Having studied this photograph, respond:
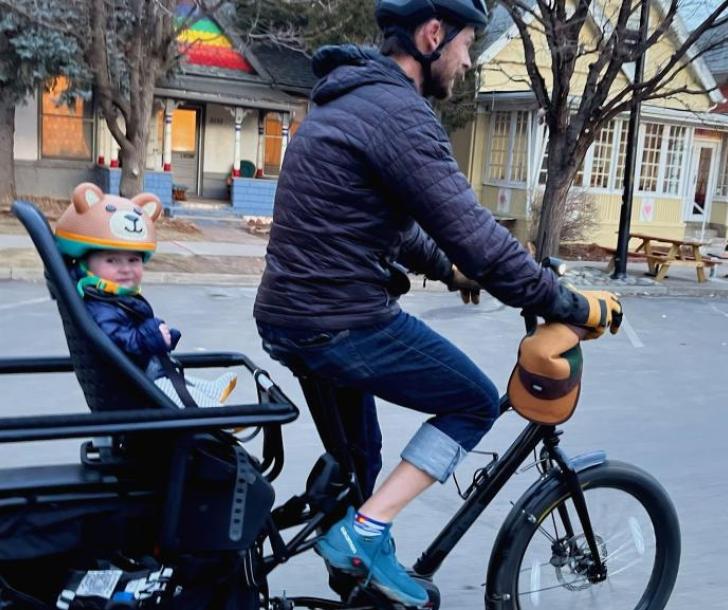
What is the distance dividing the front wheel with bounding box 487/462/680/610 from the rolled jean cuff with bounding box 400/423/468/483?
0.37m

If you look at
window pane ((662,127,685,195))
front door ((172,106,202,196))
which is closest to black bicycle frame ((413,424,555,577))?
front door ((172,106,202,196))

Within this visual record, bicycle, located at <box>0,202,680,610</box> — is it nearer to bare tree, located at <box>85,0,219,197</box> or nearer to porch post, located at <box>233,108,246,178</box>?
bare tree, located at <box>85,0,219,197</box>

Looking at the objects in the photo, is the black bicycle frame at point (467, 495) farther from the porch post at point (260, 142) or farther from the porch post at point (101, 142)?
the porch post at point (260, 142)

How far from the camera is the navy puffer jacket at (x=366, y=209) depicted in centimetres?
233

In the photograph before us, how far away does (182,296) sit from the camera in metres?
10.6

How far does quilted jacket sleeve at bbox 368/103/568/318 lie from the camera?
232cm

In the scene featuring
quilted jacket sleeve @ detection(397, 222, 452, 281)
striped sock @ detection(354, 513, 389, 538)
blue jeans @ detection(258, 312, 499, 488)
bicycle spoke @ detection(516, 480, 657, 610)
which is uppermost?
quilted jacket sleeve @ detection(397, 222, 452, 281)

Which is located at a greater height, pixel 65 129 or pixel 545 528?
pixel 65 129

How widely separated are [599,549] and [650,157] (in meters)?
21.6

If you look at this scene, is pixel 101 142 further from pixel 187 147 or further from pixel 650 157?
pixel 650 157

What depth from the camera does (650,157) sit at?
23.0 metres

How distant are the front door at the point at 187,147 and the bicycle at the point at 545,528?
20.8 m

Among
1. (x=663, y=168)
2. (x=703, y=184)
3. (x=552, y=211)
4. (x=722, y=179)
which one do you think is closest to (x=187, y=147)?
(x=552, y=211)

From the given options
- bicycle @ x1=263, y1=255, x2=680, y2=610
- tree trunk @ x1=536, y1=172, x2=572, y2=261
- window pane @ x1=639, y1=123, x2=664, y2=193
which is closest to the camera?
bicycle @ x1=263, y1=255, x2=680, y2=610
